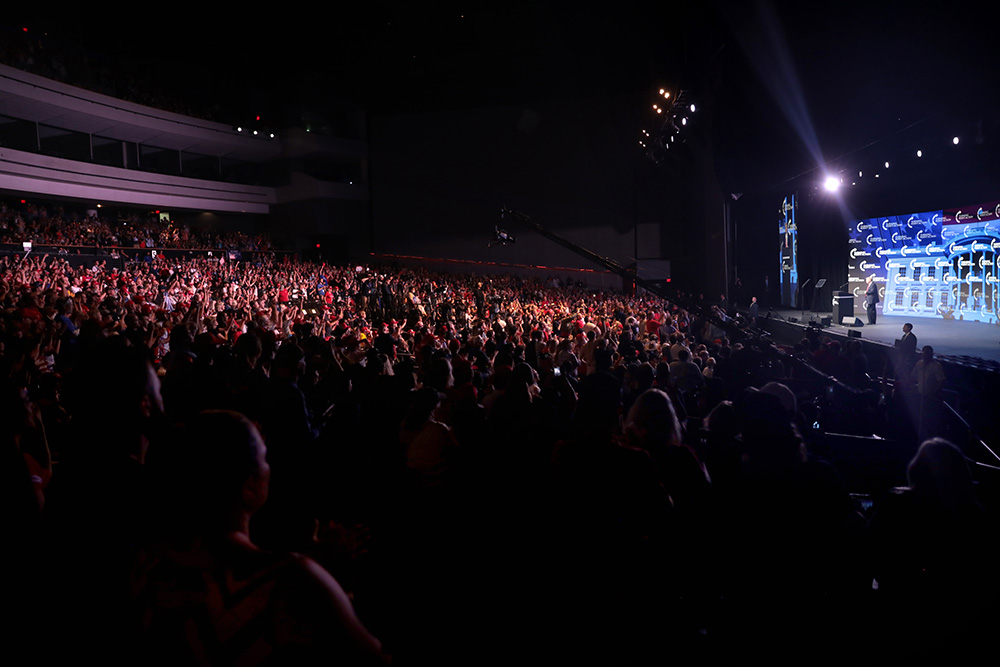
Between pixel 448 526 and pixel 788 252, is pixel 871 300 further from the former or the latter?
pixel 448 526

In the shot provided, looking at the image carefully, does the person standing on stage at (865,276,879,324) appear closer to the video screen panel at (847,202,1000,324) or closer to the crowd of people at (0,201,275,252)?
the video screen panel at (847,202,1000,324)

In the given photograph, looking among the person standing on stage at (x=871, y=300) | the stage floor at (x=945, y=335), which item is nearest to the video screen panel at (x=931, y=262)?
the stage floor at (x=945, y=335)

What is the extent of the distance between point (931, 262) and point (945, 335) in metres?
4.05

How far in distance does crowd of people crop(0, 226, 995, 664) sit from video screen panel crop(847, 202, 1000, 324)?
41.9 ft

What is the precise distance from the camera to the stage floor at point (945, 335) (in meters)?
9.46

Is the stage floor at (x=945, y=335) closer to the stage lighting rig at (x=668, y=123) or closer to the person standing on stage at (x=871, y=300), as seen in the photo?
the person standing on stage at (x=871, y=300)

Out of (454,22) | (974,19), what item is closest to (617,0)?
(454,22)

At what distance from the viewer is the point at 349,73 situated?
1171 inches

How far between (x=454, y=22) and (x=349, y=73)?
376 inches

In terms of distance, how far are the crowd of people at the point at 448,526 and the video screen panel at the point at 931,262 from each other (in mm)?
12759

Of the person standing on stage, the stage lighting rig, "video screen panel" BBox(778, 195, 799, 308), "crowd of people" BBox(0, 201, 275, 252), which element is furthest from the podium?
"crowd of people" BBox(0, 201, 275, 252)

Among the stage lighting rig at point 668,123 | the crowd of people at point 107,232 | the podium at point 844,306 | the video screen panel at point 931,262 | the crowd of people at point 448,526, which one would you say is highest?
the stage lighting rig at point 668,123

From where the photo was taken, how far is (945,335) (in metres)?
11.8

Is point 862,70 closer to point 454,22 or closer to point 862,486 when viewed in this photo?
point 862,486
